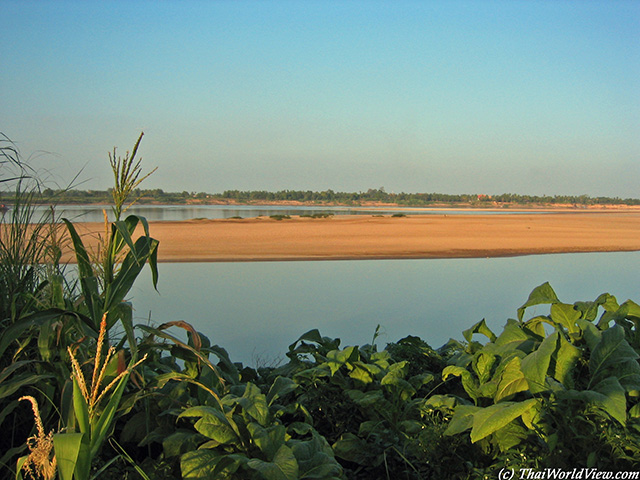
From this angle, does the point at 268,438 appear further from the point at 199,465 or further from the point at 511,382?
the point at 511,382

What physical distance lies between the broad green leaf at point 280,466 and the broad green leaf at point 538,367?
Answer: 96 centimetres

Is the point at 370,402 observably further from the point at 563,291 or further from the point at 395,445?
the point at 563,291

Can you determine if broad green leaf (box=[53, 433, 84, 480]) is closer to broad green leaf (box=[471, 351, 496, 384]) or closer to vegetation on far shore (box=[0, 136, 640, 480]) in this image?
vegetation on far shore (box=[0, 136, 640, 480])

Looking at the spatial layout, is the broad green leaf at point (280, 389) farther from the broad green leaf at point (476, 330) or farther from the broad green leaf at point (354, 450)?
the broad green leaf at point (476, 330)

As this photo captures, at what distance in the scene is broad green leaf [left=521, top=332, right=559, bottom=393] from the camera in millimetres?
2111

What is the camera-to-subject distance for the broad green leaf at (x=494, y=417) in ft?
6.53

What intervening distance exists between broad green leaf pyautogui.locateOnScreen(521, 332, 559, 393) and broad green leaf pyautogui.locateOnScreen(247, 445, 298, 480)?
0.96m

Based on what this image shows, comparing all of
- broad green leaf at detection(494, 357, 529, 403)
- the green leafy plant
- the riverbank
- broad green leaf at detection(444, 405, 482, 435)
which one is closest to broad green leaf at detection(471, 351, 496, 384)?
the green leafy plant

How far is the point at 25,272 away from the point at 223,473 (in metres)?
1.94

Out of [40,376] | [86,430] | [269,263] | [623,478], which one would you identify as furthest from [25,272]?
[269,263]

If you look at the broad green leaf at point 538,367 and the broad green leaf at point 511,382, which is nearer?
the broad green leaf at point 538,367

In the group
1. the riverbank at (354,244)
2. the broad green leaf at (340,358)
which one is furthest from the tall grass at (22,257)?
the riverbank at (354,244)

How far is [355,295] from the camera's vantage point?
7.77m

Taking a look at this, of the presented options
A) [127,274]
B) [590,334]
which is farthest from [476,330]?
[127,274]
